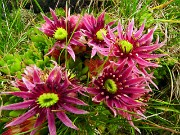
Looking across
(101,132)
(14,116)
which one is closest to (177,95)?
(101,132)

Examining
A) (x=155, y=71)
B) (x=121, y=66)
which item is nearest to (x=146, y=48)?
(x=121, y=66)

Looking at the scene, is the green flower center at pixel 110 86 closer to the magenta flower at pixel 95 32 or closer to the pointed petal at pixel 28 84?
the magenta flower at pixel 95 32

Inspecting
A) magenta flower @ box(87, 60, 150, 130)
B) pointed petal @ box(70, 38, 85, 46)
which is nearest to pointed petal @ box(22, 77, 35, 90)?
magenta flower @ box(87, 60, 150, 130)

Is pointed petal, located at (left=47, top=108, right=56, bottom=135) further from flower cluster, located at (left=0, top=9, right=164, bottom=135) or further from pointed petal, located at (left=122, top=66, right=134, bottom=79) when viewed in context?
pointed petal, located at (left=122, top=66, right=134, bottom=79)

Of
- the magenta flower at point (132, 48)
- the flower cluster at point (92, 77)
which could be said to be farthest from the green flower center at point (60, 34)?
the magenta flower at point (132, 48)

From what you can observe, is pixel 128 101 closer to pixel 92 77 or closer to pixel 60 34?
pixel 92 77
